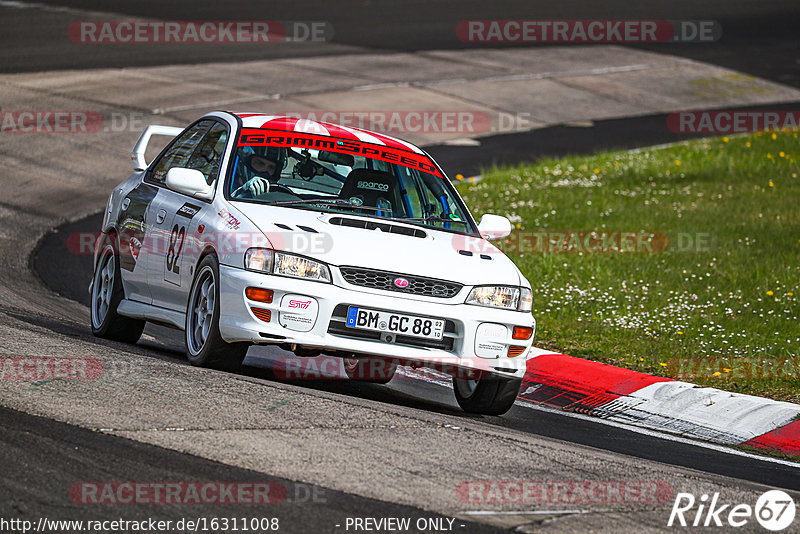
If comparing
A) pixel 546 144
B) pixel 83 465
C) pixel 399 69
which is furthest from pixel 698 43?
pixel 83 465

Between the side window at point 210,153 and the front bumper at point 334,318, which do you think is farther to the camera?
the side window at point 210,153

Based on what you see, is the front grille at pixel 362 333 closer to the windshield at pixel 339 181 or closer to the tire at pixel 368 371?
the windshield at pixel 339 181

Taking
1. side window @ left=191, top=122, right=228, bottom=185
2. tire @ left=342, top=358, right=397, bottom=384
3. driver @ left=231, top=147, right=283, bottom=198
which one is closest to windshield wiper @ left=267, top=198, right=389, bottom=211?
driver @ left=231, top=147, right=283, bottom=198

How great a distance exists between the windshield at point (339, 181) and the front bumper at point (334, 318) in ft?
2.91

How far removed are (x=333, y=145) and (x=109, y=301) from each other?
2059mm

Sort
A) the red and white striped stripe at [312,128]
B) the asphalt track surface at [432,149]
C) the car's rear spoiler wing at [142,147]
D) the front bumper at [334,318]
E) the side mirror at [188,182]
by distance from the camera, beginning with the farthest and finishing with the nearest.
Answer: the car's rear spoiler wing at [142,147] → the red and white striped stripe at [312,128] → the side mirror at [188,182] → the front bumper at [334,318] → the asphalt track surface at [432,149]

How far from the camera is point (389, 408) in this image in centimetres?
722

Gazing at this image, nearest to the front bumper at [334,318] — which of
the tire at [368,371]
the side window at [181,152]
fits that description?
the tire at [368,371]

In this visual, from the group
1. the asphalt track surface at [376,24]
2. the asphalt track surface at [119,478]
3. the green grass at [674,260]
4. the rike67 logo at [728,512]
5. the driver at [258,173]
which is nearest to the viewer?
the asphalt track surface at [119,478]

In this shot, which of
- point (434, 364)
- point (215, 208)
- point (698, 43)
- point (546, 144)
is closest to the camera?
point (434, 364)

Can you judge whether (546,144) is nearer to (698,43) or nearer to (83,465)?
(698,43)

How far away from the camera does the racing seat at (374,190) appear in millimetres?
8445

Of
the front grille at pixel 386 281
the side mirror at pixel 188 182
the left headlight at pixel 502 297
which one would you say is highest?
the side mirror at pixel 188 182

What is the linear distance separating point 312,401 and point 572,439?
168 cm
